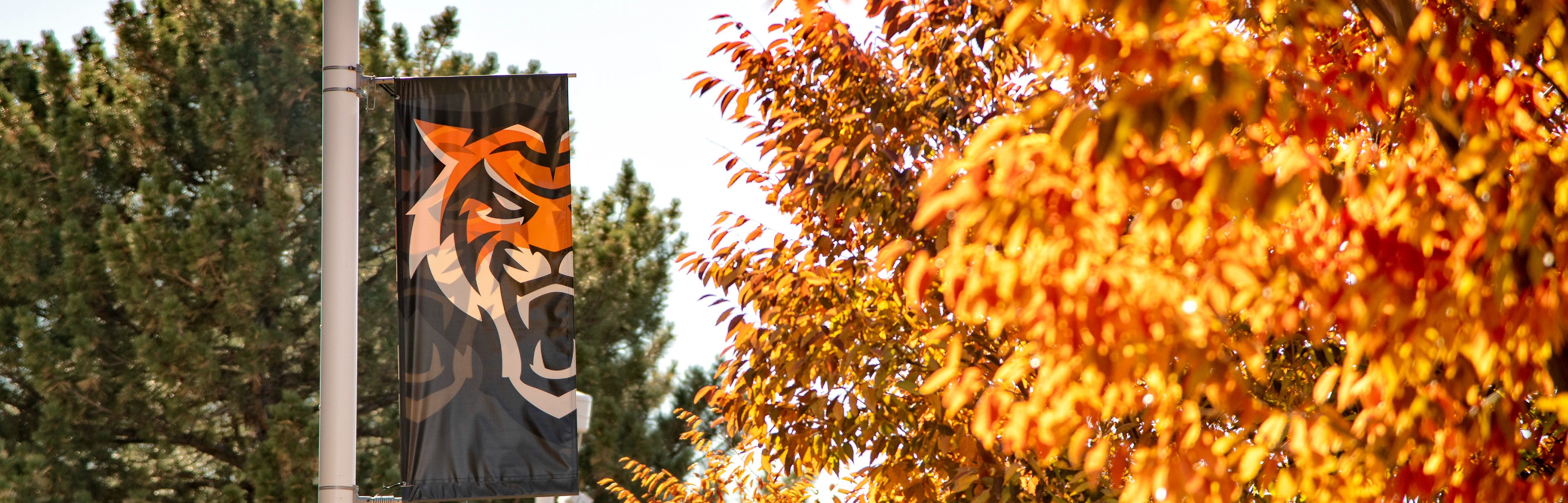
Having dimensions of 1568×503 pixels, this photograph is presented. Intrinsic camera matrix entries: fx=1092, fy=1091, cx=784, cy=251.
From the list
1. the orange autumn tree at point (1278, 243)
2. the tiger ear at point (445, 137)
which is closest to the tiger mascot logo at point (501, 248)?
the tiger ear at point (445, 137)

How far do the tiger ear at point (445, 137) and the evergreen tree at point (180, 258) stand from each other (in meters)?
8.15

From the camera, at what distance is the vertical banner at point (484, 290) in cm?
Result: 429

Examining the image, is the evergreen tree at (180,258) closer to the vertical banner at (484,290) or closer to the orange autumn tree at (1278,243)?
the vertical banner at (484,290)

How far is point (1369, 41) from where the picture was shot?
2201mm

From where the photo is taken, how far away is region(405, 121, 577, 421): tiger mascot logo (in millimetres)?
4309

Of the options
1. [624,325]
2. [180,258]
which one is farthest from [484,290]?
[624,325]

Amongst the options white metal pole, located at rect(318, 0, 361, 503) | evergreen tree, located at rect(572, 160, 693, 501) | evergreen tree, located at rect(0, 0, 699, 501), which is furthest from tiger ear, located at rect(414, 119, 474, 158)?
evergreen tree, located at rect(572, 160, 693, 501)

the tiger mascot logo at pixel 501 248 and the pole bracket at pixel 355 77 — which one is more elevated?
the pole bracket at pixel 355 77

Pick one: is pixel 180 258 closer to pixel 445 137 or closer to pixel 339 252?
pixel 339 252

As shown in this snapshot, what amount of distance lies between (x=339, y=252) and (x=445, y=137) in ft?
1.99

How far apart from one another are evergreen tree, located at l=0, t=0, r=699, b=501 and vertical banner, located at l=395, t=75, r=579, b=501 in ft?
26.3

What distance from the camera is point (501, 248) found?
4.38 m

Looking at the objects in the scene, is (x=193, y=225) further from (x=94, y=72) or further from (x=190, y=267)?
(x=94, y=72)

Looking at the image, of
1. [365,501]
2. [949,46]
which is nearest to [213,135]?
[365,501]
